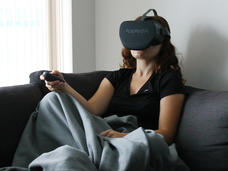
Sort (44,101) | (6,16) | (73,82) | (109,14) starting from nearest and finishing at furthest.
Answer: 1. (44,101)
2. (73,82)
3. (6,16)
4. (109,14)

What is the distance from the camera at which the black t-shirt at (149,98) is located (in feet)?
4.73

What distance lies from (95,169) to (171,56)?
72 centimetres

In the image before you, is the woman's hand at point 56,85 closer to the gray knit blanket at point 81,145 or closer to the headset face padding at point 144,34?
the gray knit blanket at point 81,145

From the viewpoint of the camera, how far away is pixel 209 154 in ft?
4.10

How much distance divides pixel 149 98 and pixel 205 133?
1.03 feet

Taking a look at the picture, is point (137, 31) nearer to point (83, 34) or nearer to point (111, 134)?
point (111, 134)

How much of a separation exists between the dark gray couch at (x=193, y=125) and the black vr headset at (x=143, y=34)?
Answer: 282 mm

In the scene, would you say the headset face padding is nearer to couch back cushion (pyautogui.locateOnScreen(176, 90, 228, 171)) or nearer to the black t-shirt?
the black t-shirt

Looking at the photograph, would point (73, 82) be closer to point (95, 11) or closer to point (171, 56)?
point (171, 56)

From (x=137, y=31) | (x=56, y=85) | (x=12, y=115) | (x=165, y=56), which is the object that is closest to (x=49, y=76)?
(x=56, y=85)

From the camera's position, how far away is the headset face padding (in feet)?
4.74

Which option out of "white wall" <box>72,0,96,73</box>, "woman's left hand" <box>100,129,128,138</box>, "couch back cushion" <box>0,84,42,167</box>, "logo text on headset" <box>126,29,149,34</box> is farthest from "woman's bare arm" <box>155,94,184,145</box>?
"white wall" <box>72,0,96,73</box>

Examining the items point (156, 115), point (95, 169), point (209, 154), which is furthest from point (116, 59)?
point (95, 169)

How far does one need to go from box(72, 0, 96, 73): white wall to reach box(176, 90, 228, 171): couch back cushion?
1037mm
